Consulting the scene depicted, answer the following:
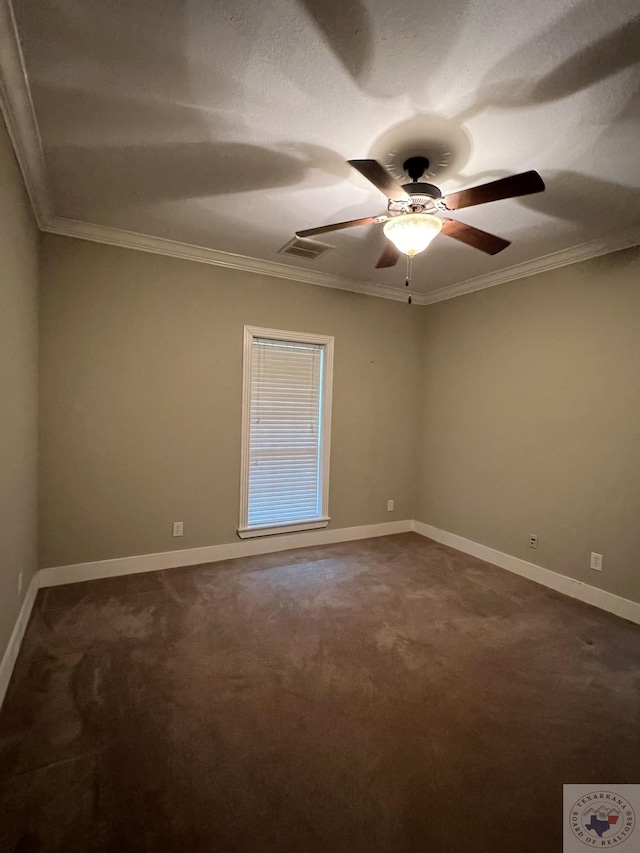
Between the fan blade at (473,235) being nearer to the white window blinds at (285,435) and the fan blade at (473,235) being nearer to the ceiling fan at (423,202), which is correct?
the ceiling fan at (423,202)

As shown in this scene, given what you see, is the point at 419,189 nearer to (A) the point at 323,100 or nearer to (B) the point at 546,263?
(A) the point at 323,100

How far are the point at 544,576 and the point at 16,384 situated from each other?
3.98 metres

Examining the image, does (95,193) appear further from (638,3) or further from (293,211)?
(638,3)

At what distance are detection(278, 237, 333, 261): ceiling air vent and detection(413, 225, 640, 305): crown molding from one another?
1.58 m

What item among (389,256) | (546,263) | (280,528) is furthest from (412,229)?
(280,528)

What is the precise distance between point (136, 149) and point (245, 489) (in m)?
2.65

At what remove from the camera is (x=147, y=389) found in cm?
343

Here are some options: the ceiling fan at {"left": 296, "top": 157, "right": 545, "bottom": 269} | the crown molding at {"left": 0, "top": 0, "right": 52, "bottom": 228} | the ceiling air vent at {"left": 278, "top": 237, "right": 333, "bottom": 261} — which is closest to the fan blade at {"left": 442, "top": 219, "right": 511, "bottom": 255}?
the ceiling fan at {"left": 296, "top": 157, "right": 545, "bottom": 269}

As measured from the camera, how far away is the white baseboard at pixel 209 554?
322 cm

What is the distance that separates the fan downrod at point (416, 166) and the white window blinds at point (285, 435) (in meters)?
2.06

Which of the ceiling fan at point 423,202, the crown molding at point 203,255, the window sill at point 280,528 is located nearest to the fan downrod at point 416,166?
the ceiling fan at point 423,202

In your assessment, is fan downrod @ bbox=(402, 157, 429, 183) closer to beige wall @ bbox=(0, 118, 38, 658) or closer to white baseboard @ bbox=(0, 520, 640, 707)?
beige wall @ bbox=(0, 118, 38, 658)

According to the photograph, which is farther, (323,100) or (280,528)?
(280,528)

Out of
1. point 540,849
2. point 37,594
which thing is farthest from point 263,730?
point 37,594
